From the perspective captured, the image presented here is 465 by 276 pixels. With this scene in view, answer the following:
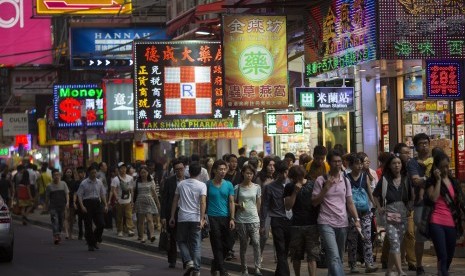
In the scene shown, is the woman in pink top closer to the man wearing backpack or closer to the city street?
the man wearing backpack

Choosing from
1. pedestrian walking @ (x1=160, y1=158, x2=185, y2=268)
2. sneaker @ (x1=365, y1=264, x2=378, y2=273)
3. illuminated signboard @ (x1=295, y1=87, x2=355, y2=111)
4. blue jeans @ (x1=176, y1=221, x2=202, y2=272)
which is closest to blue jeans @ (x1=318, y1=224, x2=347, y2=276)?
sneaker @ (x1=365, y1=264, x2=378, y2=273)

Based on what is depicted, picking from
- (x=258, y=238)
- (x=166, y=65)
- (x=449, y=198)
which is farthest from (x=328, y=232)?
(x=166, y=65)

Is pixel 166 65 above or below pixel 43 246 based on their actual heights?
above

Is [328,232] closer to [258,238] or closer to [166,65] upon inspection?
[258,238]

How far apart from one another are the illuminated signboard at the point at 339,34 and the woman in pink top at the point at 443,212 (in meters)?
6.29

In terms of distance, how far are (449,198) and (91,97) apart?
30.6m

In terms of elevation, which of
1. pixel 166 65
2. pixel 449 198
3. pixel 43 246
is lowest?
pixel 43 246

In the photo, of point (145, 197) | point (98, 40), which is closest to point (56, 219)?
point (145, 197)

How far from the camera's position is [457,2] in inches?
767

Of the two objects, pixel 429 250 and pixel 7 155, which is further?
pixel 7 155

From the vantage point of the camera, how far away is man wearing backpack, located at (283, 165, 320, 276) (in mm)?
14039

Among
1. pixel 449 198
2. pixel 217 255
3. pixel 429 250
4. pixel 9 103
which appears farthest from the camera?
pixel 9 103

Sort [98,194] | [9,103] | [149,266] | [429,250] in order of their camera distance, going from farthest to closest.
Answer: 1. [9,103]
2. [98,194]
3. [149,266]
4. [429,250]

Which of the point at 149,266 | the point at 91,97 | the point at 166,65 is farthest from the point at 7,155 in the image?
the point at 149,266
